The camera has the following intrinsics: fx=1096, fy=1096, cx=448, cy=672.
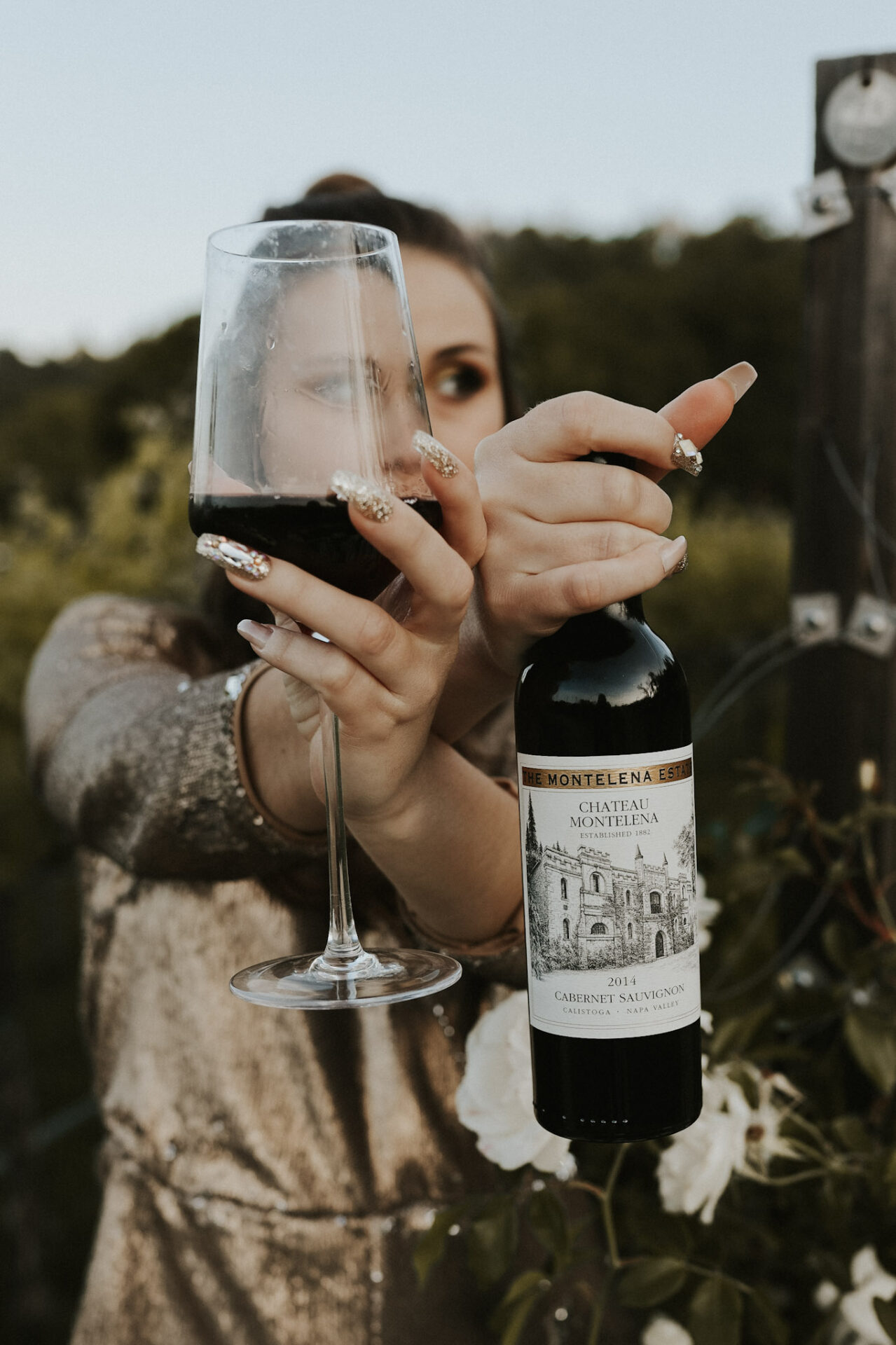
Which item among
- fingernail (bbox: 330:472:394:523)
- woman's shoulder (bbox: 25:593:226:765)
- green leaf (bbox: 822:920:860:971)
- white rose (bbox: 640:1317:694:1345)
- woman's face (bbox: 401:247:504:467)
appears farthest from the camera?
woman's face (bbox: 401:247:504:467)

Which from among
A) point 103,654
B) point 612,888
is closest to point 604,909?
point 612,888

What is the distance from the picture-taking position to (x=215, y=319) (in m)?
0.80

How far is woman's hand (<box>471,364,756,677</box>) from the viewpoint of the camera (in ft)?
2.59

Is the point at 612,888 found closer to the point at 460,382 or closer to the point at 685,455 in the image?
the point at 685,455

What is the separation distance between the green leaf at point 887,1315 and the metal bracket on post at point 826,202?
145 cm

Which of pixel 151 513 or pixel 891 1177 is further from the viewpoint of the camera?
pixel 151 513

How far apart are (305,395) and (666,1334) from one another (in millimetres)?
1176

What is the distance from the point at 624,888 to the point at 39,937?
12.2ft

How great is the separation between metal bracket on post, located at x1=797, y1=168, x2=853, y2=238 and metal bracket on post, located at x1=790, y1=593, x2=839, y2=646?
22.5 inches

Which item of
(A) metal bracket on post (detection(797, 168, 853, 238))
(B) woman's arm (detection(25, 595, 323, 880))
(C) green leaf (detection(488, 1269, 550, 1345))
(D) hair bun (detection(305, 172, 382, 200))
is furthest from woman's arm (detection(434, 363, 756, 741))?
(D) hair bun (detection(305, 172, 382, 200))

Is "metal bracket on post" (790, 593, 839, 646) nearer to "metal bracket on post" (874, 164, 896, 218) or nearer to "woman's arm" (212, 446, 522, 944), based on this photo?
"metal bracket on post" (874, 164, 896, 218)

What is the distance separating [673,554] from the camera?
2.70ft

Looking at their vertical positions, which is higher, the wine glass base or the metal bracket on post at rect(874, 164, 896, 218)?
the metal bracket on post at rect(874, 164, 896, 218)

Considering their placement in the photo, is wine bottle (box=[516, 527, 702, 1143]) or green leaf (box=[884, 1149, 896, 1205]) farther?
green leaf (box=[884, 1149, 896, 1205])
